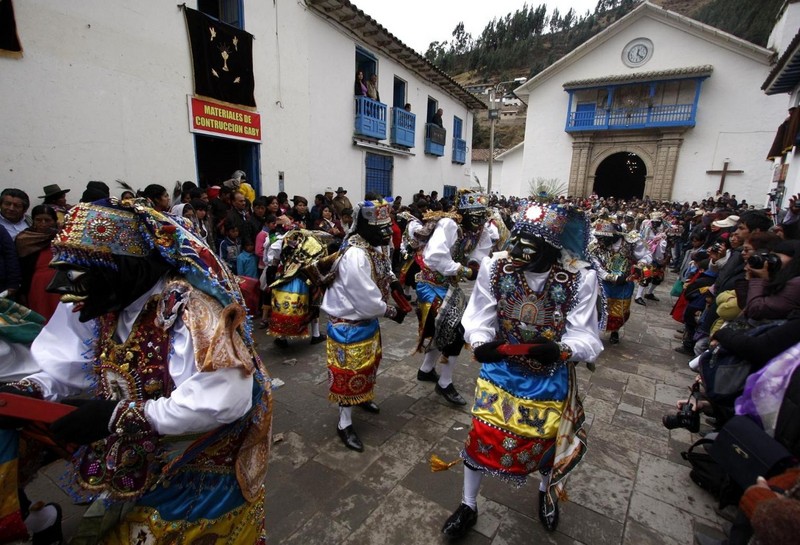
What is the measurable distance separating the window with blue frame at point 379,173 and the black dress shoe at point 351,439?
9978 millimetres

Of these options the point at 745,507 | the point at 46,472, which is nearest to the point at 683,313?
the point at 745,507

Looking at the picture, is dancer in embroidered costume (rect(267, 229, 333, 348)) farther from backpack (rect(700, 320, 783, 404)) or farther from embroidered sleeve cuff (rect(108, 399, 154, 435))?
backpack (rect(700, 320, 783, 404))

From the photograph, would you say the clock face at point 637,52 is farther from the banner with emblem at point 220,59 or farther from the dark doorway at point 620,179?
the banner with emblem at point 220,59

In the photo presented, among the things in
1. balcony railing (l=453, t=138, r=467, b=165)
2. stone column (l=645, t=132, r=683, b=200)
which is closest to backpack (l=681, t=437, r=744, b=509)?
balcony railing (l=453, t=138, r=467, b=165)

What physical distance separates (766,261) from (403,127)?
1197cm

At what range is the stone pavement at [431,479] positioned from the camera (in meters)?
2.49

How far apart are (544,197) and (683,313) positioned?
3261 mm

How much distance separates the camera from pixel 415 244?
480cm

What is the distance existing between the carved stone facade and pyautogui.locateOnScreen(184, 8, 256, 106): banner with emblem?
20347mm

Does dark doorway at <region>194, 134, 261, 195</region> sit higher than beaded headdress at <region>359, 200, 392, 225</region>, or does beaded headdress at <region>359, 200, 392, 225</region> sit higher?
dark doorway at <region>194, 134, 261, 195</region>

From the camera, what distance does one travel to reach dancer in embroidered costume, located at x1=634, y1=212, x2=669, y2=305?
7.99 metres

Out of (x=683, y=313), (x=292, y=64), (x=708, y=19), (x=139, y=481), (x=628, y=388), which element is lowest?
(x=628, y=388)

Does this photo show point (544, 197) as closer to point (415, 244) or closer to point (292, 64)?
point (415, 244)

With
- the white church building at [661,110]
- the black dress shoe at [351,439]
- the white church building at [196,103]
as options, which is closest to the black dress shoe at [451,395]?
the black dress shoe at [351,439]
